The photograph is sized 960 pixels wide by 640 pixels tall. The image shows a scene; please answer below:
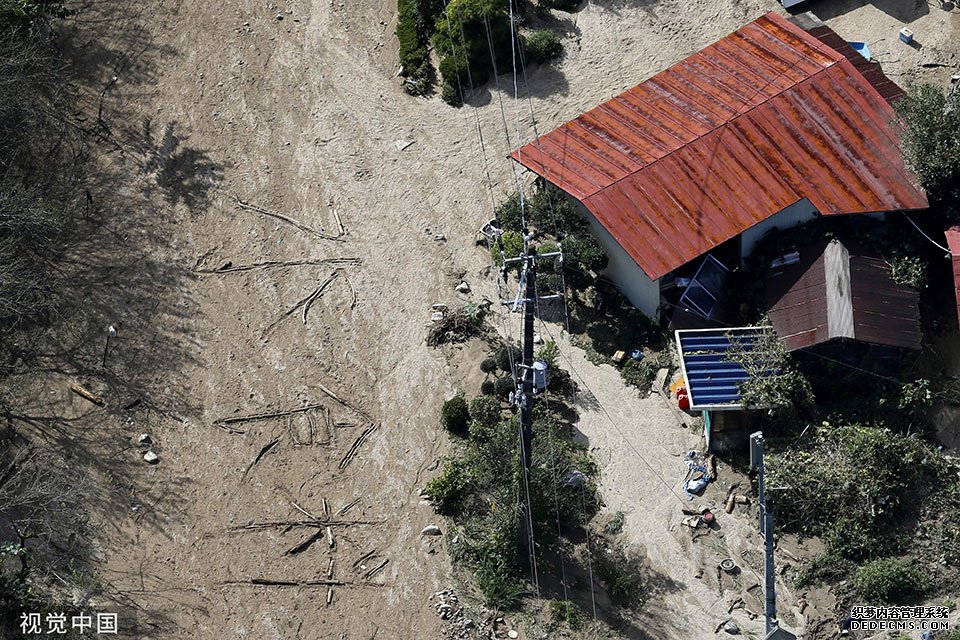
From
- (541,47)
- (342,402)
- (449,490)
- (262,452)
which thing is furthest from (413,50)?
(449,490)

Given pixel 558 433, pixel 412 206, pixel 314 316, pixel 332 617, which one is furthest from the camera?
pixel 412 206

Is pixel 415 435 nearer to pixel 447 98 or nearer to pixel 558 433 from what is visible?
pixel 558 433

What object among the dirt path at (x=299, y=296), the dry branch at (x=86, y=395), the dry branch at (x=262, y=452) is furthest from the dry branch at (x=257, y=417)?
the dry branch at (x=86, y=395)

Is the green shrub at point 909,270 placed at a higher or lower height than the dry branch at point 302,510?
higher

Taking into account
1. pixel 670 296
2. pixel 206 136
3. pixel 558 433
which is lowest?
pixel 558 433

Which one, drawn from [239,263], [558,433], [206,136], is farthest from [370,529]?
[206,136]

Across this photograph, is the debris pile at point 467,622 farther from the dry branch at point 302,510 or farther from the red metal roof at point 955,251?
the red metal roof at point 955,251

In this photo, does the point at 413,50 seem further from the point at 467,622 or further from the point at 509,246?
the point at 467,622
